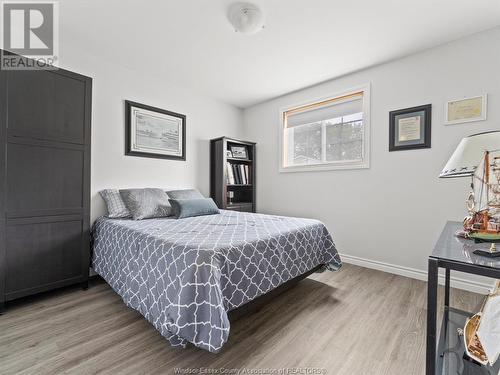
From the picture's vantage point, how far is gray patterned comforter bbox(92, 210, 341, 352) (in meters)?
1.28

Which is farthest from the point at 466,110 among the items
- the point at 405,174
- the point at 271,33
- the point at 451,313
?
the point at 271,33

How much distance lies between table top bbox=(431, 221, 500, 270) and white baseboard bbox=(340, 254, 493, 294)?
157cm

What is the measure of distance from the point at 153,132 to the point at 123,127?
0.36m

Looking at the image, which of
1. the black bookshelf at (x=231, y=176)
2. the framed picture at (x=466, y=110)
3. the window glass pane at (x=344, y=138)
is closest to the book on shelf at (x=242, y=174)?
the black bookshelf at (x=231, y=176)

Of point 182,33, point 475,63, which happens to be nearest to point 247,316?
point 182,33

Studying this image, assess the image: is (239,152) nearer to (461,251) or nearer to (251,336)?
(251,336)

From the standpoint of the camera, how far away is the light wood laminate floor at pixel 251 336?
130 cm

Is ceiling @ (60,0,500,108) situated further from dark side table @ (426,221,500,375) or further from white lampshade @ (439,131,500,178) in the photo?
dark side table @ (426,221,500,375)

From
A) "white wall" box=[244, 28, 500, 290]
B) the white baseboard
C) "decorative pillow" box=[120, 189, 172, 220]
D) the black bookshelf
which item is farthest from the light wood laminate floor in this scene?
the black bookshelf

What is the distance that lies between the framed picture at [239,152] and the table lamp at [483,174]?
117 inches

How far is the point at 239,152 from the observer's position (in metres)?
3.89

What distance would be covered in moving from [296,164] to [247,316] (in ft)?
7.97

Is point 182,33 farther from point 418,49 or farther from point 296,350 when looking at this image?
point 296,350

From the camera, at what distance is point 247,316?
1.79 meters
